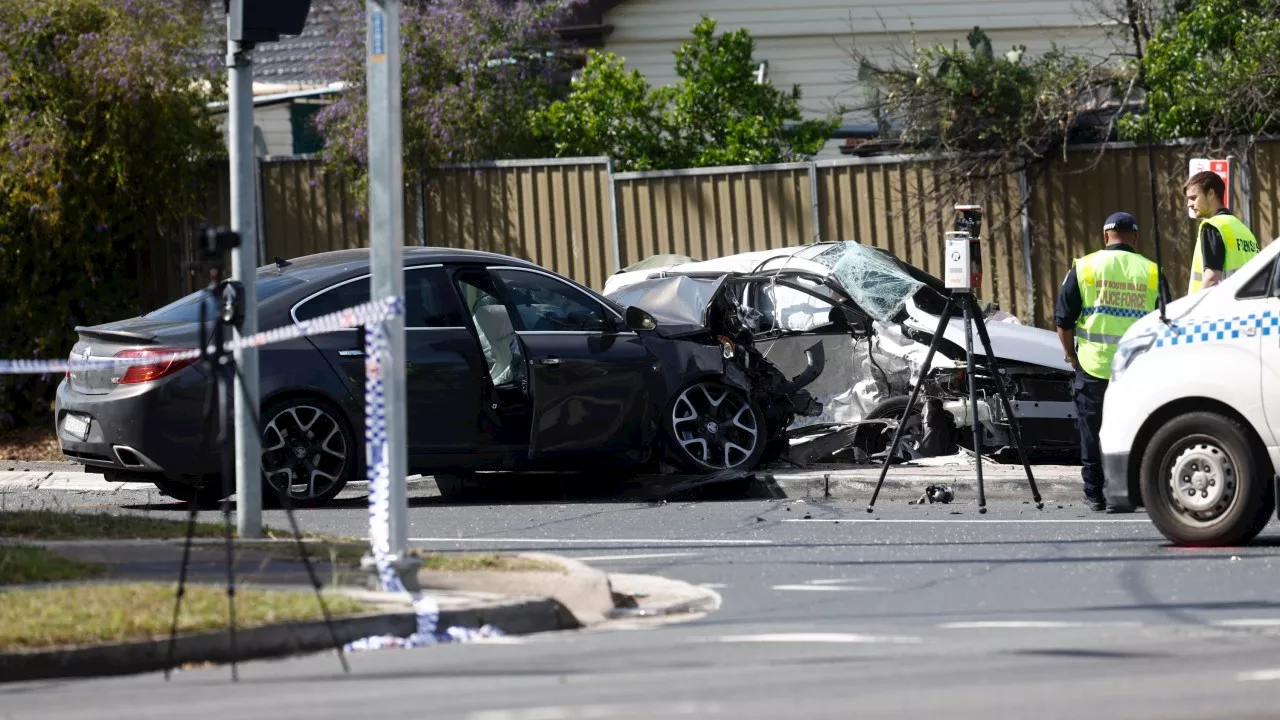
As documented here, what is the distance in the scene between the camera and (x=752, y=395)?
12977 millimetres

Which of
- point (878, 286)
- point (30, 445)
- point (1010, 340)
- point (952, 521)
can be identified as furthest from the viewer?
point (30, 445)

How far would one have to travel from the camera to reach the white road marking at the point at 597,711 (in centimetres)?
547

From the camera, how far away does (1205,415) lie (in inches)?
361

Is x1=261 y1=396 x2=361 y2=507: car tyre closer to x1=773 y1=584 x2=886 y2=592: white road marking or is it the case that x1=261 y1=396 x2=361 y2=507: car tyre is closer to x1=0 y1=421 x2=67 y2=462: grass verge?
x1=773 y1=584 x2=886 y2=592: white road marking

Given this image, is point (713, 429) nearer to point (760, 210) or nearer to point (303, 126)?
point (760, 210)

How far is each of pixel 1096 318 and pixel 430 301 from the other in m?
4.21

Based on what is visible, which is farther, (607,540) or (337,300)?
(337,300)

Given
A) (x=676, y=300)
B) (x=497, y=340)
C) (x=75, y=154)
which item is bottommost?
(x=497, y=340)

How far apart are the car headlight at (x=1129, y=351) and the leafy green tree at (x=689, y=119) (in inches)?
398

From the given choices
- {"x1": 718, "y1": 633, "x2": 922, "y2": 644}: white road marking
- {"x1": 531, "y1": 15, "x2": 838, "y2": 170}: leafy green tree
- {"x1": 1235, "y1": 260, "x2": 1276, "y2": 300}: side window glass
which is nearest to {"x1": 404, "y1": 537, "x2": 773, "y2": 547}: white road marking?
{"x1": 1235, "y1": 260, "x2": 1276, "y2": 300}: side window glass

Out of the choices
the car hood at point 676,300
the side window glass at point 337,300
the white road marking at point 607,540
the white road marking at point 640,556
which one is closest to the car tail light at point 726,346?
the car hood at point 676,300

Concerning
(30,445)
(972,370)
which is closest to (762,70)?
(30,445)

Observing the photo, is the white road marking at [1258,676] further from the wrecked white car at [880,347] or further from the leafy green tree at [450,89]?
the leafy green tree at [450,89]

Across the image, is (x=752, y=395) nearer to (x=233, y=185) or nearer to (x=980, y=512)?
(x=980, y=512)
